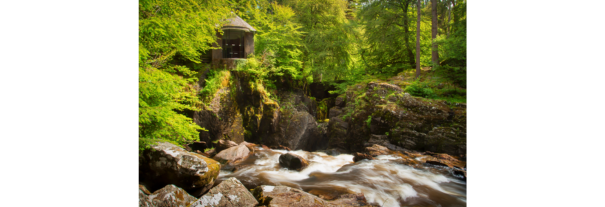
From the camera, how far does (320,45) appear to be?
4.43 meters

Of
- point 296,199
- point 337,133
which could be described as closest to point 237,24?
point 337,133

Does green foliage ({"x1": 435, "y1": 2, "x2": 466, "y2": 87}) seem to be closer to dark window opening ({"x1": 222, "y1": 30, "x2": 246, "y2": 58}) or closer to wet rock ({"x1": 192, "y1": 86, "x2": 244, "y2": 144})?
dark window opening ({"x1": 222, "y1": 30, "x2": 246, "y2": 58})

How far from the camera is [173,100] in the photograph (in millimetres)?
3016

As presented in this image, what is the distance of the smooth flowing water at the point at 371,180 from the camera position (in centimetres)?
235

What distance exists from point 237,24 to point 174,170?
238 centimetres

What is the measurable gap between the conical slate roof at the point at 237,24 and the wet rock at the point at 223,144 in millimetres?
1807

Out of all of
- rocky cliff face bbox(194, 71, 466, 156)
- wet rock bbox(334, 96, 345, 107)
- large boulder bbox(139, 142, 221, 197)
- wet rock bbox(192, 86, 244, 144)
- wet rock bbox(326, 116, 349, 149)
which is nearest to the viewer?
large boulder bbox(139, 142, 221, 197)

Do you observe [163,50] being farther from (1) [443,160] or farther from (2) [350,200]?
(1) [443,160]

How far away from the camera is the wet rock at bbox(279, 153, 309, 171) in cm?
306

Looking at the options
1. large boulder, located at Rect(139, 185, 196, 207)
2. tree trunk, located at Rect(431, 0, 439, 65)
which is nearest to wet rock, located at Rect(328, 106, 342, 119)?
tree trunk, located at Rect(431, 0, 439, 65)

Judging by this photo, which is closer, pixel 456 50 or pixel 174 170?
pixel 174 170

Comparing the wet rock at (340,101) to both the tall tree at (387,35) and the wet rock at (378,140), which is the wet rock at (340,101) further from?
the wet rock at (378,140)

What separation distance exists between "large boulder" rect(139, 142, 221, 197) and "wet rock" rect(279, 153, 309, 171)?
963 millimetres
